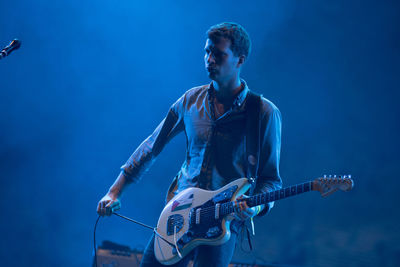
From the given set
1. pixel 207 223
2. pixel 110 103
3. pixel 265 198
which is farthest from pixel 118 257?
pixel 265 198

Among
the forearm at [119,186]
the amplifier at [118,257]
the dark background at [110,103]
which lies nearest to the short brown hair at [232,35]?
the forearm at [119,186]

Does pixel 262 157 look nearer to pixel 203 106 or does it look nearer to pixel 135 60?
pixel 203 106

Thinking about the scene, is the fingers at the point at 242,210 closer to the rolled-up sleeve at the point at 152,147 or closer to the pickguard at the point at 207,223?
the pickguard at the point at 207,223

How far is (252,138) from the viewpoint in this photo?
7.73 feet

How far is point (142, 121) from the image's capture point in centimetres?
551

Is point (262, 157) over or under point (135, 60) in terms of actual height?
under

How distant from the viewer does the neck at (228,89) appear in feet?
8.34

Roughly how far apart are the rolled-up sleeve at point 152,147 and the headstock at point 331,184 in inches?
45.1

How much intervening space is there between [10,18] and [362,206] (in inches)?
212

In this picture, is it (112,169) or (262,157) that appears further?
(112,169)

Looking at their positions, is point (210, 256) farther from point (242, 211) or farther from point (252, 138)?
point (252, 138)

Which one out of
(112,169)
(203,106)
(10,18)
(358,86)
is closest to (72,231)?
(112,169)

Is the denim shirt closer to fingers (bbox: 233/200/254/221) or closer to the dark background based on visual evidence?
fingers (bbox: 233/200/254/221)

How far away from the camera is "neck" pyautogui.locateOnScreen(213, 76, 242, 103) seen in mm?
2541
